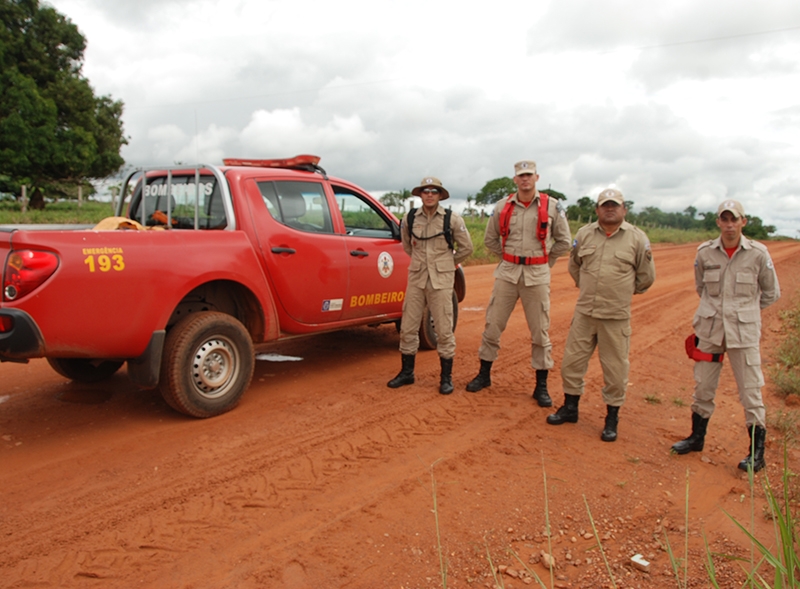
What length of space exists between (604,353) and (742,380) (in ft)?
3.01

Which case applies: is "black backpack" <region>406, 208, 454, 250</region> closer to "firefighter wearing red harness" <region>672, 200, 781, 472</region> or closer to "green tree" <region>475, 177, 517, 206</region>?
"firefighter wearing red harness" <region>672, 200, 781, 472</region>

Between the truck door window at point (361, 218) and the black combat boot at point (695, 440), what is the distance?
10.7 ft

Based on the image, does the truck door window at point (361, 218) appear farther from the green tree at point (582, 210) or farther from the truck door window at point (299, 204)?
the green tree at point (582, 210)

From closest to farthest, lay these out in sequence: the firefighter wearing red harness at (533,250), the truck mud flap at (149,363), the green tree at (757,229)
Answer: the truck mud flap at (149,363)
the firefighter wearing red harness at (533,250)
the green tree at (757,229)

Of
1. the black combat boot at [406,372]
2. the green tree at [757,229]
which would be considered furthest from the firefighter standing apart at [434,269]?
the green tree at [757,229]

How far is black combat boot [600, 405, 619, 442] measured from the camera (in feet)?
14.5

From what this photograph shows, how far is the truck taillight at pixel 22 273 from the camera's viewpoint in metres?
3.55

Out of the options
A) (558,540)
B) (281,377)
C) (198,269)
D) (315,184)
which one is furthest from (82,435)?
Result: (558,540)

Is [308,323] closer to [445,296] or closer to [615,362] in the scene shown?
[445,296]

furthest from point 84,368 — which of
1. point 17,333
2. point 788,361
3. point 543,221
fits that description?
point 788,361

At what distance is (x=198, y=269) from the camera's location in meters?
4.35

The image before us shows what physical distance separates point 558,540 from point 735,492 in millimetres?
1416

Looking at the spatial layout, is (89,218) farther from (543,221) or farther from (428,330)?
(543,221)

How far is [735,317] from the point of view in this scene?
4039 millimetres
